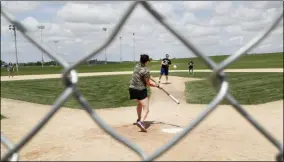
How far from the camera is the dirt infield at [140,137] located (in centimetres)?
488

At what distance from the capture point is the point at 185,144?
18.1 feet

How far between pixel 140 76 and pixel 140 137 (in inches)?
48.5

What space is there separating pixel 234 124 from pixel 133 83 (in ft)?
7.03

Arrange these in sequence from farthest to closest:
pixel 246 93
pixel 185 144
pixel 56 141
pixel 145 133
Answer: pixel 246 93 < pixel 145 133 < pixel 56 141 < pixel 185 144

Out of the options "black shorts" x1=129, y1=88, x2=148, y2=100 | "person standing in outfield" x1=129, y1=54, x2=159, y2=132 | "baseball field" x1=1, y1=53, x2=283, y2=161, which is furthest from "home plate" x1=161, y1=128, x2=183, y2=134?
"black shorts" x1=129, y1=88, x2=148, y2=100

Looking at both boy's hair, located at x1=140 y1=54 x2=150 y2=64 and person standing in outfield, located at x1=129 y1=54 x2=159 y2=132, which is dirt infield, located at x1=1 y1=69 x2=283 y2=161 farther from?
boy's hair, located at x1=140 y1=54 x2=150 y2=64

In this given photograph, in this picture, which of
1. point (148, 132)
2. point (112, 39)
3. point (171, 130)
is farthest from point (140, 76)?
point (112, 39)

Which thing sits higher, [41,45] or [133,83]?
[41,45]

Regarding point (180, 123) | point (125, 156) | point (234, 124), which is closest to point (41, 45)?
point (125, 156)

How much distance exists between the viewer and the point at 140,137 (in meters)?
6.29

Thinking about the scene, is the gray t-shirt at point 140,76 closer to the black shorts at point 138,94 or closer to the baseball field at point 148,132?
the black shorts at point 138,94

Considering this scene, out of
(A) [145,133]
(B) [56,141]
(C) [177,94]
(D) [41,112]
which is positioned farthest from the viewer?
(C) [177,94]

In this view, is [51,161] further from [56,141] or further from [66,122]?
[66,122]

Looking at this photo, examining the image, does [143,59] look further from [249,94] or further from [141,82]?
[249,94]
